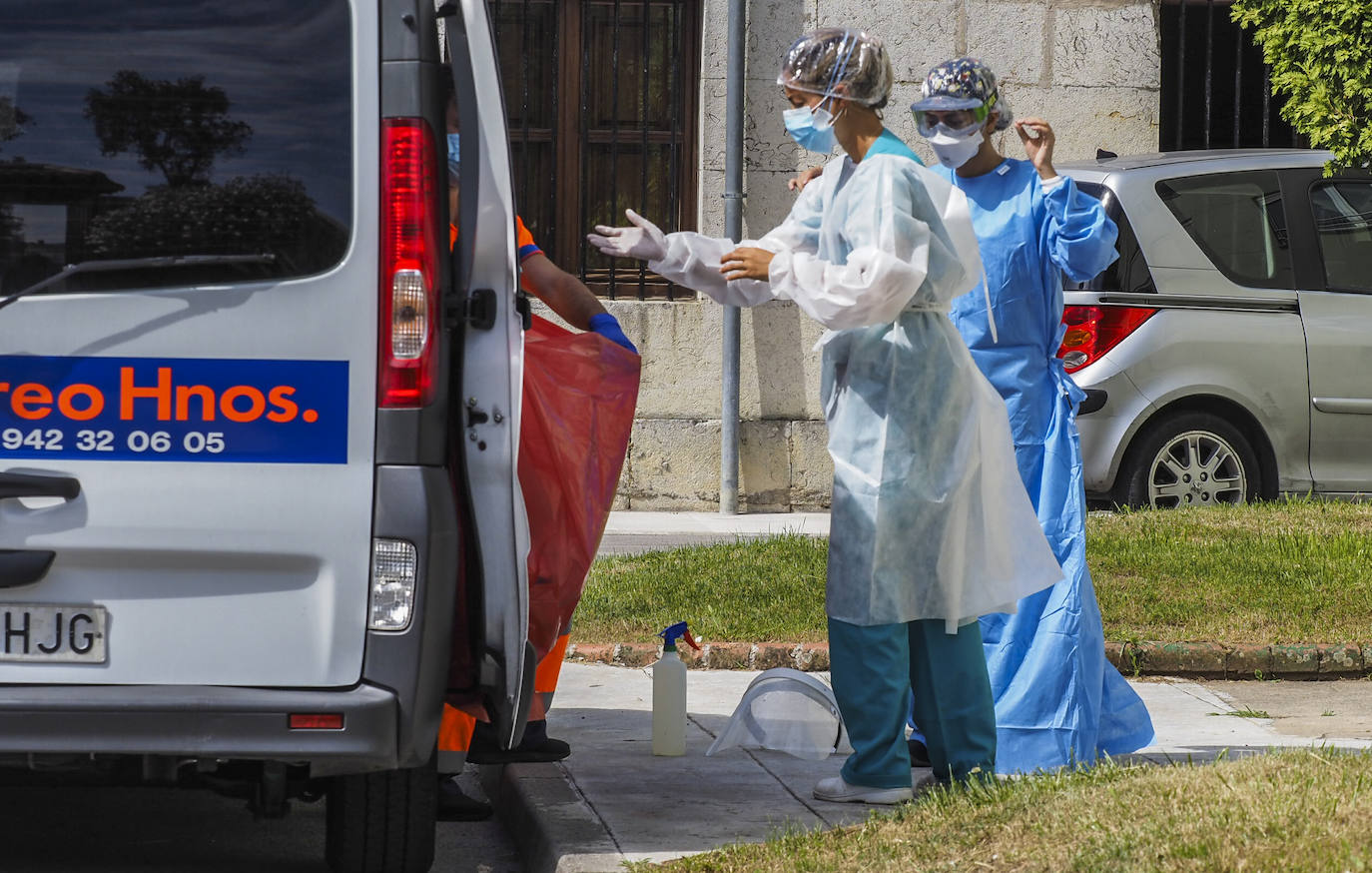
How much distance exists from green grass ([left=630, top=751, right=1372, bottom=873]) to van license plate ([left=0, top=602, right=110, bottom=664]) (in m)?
1.18

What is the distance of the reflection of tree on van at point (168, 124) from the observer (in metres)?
3.47

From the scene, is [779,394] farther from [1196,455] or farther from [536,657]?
[536,657]

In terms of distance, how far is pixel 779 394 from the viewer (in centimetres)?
1164

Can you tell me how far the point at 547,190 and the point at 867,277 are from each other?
776cm

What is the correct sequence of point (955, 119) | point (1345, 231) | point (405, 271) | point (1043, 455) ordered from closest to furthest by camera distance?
1. point (405, 271)
2. point (955, 119)
3. point (1043, 455)
4. point (1345, 231)

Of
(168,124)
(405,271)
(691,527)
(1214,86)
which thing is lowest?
(691,527)

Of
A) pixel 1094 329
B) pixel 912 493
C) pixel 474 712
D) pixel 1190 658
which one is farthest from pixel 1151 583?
pixel 474 712

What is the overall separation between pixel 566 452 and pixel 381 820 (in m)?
0.91

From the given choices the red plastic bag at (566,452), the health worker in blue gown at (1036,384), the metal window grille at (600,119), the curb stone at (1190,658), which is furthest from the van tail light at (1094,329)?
the red plastic bag at (566,452)

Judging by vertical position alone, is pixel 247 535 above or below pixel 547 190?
below

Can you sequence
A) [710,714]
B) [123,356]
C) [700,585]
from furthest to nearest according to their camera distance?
1. [700,585]
2. [710,714]
3. [123,356]

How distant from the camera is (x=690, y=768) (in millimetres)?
5004

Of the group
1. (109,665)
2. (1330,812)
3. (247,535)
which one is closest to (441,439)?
(247,535)

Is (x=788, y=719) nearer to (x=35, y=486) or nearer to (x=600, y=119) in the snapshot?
(x=35, y=486)
